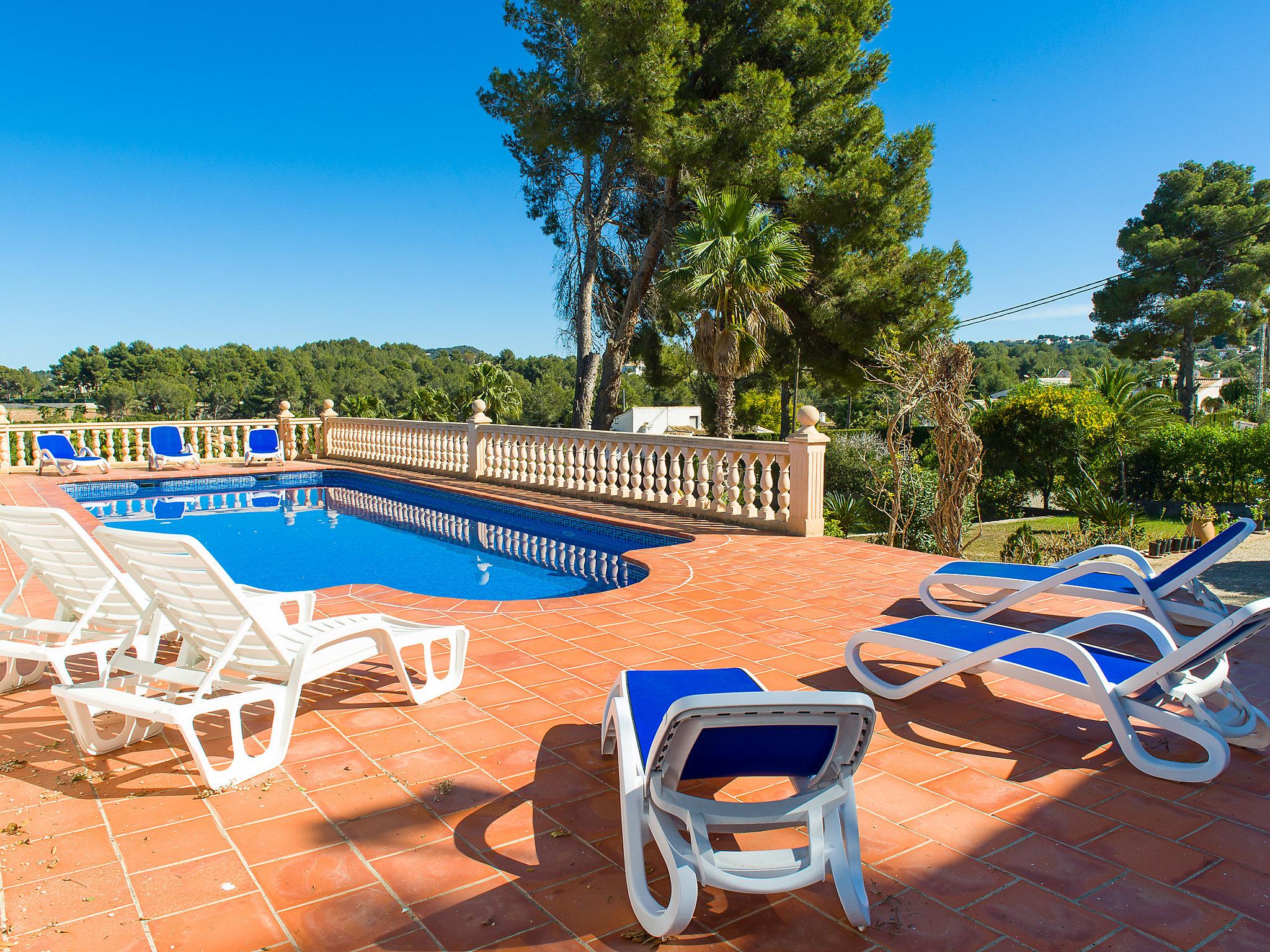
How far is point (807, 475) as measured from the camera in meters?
9.05

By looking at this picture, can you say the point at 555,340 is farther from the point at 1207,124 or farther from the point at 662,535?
the point at 1207,124

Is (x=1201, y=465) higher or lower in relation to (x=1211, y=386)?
lower

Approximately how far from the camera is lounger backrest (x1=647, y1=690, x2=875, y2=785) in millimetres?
Answer: 2037

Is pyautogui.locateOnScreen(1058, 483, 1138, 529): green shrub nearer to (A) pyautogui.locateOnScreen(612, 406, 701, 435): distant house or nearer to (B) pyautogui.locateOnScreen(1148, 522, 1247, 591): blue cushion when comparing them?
(B) pyautogui.locateOnScreen(1148, 522, 1247, 591): blue cushion

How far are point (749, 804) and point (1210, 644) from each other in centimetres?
204

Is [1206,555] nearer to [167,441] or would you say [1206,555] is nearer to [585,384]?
[585,384]

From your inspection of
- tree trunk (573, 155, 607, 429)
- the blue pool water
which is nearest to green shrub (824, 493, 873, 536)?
the blue pool water

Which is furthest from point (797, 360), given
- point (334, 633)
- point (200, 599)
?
point (200, 599)

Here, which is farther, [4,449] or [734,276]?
[4,449]

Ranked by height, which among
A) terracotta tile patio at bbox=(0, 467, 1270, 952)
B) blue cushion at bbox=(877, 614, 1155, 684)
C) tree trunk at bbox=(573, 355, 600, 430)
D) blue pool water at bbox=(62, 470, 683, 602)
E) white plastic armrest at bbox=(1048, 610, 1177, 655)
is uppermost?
tree trunk at bbox=(573, 355, 600, 430)

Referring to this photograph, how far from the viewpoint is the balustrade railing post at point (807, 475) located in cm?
903

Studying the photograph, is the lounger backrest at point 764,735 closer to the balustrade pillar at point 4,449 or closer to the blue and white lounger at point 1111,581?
the blue and white lounger at point 1111,581

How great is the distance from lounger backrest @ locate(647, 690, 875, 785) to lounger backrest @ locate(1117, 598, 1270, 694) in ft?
5.64

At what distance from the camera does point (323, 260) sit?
147ft
